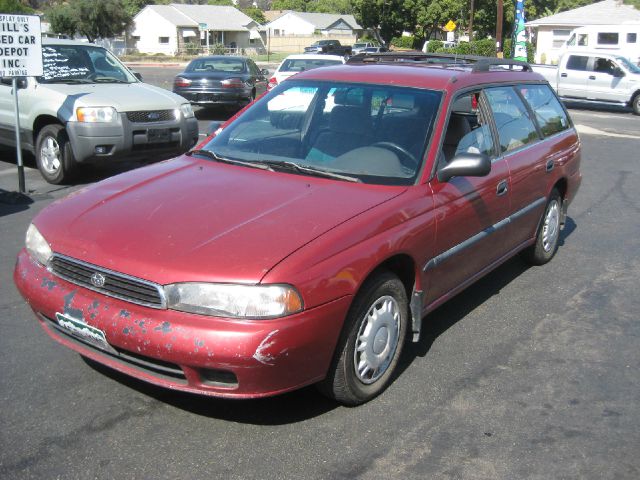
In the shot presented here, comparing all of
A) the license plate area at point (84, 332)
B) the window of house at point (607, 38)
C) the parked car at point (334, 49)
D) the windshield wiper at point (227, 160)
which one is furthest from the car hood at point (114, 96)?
the window of house at point (607, 38)

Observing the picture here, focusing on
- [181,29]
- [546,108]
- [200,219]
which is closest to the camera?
[200,219]

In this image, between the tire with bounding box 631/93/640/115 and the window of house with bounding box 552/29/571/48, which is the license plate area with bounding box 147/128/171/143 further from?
the window of house with bounding box 552/29/571/48

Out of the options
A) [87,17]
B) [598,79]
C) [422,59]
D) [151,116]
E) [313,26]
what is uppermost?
[313,26]

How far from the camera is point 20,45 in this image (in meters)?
7.89

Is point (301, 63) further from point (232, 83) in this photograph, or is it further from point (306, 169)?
point (306, 169)

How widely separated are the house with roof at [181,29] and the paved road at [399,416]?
71.6m

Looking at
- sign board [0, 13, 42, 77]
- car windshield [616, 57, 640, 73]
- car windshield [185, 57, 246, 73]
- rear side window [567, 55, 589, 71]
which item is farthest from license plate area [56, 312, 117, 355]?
rear side window [567, 55, 589, 71]

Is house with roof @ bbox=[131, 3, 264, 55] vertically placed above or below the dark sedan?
above

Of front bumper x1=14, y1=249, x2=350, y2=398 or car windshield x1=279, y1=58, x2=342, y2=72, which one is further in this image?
car windshield x1=279, y1=58, x2=342, y2=72

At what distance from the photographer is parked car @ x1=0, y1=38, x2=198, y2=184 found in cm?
884

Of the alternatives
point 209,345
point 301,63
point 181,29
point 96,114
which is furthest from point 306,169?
point 181,29

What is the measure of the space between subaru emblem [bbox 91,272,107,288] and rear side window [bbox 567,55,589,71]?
865 inches

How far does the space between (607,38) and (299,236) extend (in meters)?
31.3

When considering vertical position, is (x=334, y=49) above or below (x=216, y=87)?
above
